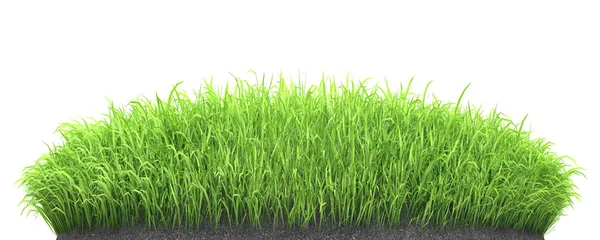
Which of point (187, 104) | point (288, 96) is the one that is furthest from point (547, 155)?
point (187, 104)

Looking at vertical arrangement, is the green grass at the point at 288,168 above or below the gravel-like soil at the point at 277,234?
above

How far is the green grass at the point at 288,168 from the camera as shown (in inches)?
157

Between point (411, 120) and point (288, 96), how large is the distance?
2.33 ft

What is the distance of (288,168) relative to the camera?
13.0 ft

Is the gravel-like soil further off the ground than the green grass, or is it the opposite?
the green grass

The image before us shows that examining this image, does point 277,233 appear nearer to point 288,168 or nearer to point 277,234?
point 277,234

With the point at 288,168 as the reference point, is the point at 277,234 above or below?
below

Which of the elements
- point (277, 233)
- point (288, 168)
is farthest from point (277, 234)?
point (288, 168)

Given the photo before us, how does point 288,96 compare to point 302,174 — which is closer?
point 302,174

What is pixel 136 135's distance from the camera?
163 inches

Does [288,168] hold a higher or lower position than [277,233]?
higher

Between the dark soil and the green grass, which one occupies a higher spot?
the green grass

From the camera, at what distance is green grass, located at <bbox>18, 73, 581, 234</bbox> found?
3977mm

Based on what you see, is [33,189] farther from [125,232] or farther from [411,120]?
[411,120]
